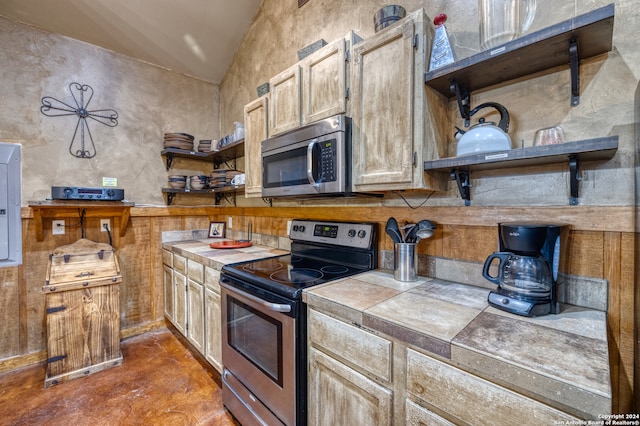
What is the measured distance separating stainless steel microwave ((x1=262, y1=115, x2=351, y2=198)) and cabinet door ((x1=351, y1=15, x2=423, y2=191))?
65 millimetres

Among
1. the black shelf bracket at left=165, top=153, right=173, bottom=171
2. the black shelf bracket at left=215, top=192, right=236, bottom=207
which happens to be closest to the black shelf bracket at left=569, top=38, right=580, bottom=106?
the black shelf bracket at left=215, top=192, right=236, bottom=207

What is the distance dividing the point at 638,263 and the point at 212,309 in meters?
2.20

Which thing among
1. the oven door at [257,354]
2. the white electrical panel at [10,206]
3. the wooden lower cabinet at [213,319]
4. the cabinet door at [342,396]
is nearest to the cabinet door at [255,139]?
the wooden lower cabinet at [213,319]

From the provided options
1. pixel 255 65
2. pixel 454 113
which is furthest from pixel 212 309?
pixel 255 65

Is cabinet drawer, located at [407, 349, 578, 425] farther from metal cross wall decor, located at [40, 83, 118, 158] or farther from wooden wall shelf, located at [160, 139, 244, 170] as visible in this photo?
metal cross wall decor, located at [40, 83, 118, 158]

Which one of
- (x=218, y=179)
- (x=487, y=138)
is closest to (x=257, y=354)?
(x=487, y=138)

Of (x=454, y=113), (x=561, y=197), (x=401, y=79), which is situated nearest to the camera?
(x=561, y=197)

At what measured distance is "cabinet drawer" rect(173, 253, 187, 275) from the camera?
2.44 metres

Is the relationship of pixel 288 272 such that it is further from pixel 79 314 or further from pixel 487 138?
pixel 79 314

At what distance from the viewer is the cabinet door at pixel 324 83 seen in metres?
1.56

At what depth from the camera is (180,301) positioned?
8.29 feet

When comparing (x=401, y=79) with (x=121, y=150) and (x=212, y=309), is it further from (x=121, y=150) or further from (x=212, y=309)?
(x=121, y=150)

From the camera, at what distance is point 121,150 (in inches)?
109

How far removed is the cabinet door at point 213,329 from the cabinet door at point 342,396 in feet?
3.14
